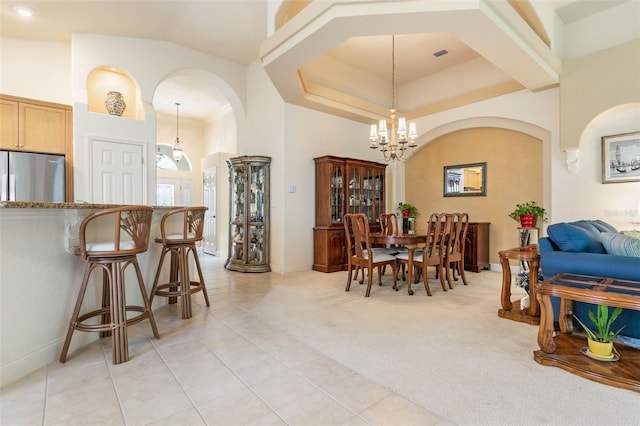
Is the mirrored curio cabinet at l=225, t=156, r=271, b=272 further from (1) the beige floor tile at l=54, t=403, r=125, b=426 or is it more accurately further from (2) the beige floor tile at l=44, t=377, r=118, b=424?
(1) the beige floor tile at l=54, t=403, r=125, b=426

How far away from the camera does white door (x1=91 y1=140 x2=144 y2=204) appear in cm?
456

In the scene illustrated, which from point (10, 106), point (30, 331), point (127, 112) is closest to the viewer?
point (30, 331)

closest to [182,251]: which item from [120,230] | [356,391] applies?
[120,230]

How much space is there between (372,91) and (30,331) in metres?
6.25

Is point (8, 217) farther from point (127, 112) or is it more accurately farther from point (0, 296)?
point (127, 112)

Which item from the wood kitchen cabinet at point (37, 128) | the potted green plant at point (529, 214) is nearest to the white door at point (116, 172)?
the wood kitchen cabinet at point (37, 128)

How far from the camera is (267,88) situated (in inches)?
215

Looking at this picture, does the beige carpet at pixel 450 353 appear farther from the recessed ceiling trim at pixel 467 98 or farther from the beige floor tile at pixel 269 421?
the recessed ceiling trim at pixel 467 98

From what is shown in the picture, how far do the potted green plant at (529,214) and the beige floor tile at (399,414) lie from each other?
4.04 metres

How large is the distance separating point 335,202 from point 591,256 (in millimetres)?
3630

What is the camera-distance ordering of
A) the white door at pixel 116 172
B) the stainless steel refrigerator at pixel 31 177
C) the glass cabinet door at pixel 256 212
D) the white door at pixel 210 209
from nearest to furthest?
the stainless steel refrigerator at pixel 31 177 → the white door at pixel 116 172 → the glass cabinet door at pixel 256 212 → the white door at pixel 210 209

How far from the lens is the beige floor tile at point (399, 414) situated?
1499mm

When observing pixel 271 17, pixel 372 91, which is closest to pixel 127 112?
pixel 271 17

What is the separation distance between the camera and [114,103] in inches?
187
